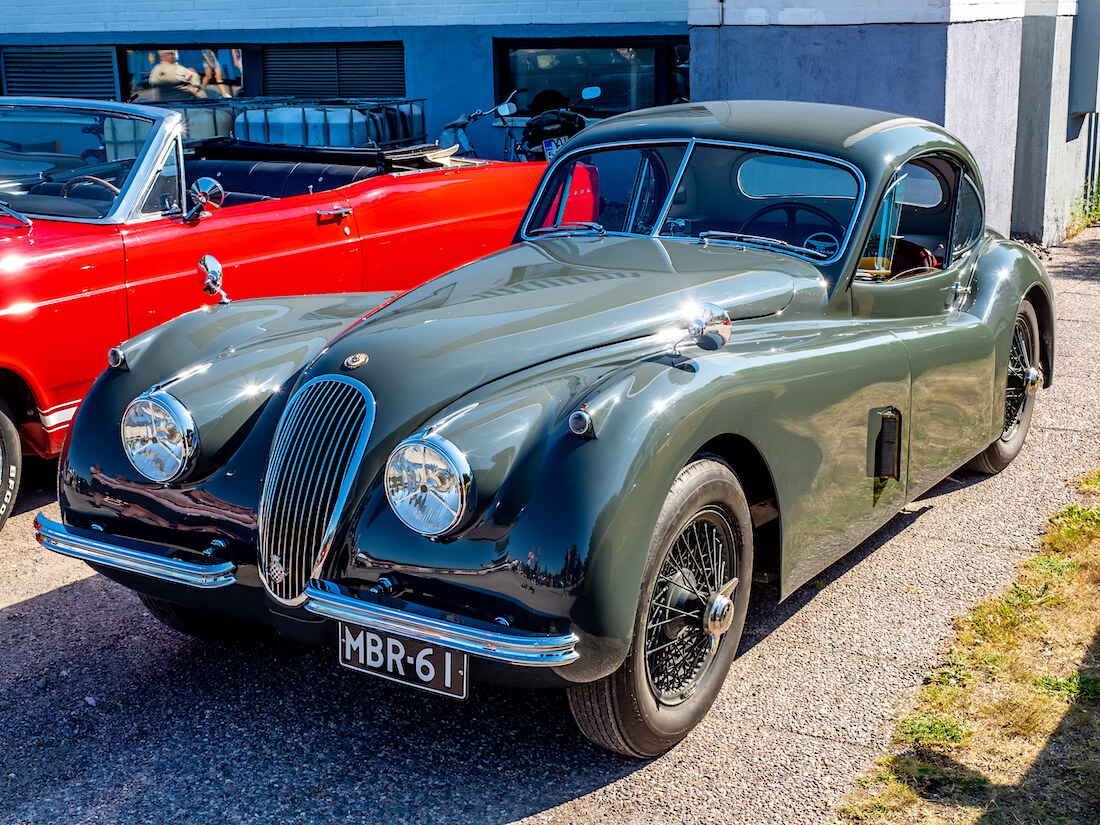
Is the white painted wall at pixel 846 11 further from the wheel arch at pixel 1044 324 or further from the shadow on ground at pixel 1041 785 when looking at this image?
the shadow on ground at pixel 1041 785

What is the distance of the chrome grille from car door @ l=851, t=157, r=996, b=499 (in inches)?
75.2

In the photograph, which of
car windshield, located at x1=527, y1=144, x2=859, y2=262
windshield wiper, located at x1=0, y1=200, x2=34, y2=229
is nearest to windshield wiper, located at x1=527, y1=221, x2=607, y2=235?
car windshield, located at x1=527, y1=144, x2=859, y2=262

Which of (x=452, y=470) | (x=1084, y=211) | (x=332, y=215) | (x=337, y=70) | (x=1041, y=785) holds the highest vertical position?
(x=337, y=70)

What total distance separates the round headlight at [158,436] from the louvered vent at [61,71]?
1141 cm

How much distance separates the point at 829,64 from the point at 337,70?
18.8 feet

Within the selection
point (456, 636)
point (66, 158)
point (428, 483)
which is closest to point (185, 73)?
point (66, 158)

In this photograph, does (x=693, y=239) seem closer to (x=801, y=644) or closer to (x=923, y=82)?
(x=801, y=644)

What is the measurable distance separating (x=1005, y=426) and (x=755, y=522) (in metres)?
2.28

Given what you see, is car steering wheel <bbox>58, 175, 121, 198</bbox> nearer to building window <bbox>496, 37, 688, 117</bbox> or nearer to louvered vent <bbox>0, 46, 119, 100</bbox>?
building window <bbox>496, 37, 688, 117</bbox>

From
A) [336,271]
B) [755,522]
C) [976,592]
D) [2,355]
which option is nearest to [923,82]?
[336,271]

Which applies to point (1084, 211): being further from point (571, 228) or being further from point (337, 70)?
point (571, 228)

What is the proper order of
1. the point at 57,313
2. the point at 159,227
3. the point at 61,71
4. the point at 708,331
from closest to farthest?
the point at 708,331 < the point at 57,313 < the point at 159,227 < the point at 61,71

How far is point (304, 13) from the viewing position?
40.3 feet

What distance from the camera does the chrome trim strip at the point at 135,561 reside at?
10.6 feet
